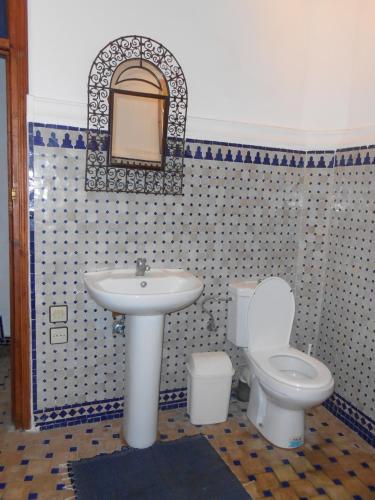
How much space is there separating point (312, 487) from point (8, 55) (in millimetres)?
2548

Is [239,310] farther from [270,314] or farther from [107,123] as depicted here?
[107,123]

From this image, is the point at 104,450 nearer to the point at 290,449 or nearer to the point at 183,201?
the point at 290,449

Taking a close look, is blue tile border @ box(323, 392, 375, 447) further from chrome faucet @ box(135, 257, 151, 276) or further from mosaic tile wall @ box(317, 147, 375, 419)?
chrome faucet @ box(135, 257, 151, 276)

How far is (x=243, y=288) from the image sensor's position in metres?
2.39

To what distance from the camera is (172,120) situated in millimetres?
2193

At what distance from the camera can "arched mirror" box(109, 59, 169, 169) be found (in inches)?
81.4

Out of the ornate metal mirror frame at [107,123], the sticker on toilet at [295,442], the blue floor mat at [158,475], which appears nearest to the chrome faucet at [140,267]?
the ornate metal mirror frame at [107,123]

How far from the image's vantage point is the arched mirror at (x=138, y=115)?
2.07 metres

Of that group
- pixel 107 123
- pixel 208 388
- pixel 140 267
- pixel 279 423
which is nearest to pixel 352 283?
pixel 279 423

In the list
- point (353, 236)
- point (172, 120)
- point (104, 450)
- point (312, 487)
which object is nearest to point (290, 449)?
point (312, 487)

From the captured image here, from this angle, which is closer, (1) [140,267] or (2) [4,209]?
(1) [140,267]

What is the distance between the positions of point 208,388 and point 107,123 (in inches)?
63.2

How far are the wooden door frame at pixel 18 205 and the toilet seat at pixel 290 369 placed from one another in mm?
1284

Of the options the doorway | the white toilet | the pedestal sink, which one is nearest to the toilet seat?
the white toilet
